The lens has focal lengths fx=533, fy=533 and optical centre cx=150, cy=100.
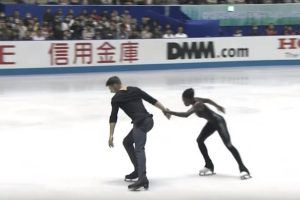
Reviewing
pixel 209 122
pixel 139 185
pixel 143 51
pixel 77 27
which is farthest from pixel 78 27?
pixel 139 185

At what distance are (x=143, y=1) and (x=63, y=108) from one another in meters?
13.2

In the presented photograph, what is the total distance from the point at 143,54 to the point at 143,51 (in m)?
0.11

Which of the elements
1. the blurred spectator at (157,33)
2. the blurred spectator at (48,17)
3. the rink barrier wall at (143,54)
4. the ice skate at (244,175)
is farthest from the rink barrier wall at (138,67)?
the ice skate at (244,175)

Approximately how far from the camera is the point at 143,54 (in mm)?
18703

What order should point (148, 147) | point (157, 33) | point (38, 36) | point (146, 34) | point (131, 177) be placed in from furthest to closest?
point (157, 33) → point (146, 34) → point (38, 36) → point (148, 147) → point (131, 177)

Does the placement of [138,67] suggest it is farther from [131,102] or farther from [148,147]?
[131,102]

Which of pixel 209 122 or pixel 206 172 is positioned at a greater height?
pixel 209 122

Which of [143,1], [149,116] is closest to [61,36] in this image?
[143,1]

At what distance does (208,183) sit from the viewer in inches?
234

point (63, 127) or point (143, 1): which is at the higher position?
point (143, 1)

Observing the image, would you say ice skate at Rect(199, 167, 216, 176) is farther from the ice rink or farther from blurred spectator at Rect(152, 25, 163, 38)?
blurred spectator at Rect(152, 25, 163, 38)

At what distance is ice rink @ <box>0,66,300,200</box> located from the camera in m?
5.70

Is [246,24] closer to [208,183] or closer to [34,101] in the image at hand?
[34,101]

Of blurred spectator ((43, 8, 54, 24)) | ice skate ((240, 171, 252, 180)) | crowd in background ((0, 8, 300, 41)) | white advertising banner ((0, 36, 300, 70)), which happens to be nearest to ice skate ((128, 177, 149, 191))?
ice skate ((240, 171, 252, 180))
